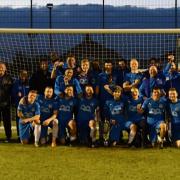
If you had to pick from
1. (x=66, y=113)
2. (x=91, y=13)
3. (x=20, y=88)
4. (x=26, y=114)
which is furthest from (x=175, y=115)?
(x=91, y=13)

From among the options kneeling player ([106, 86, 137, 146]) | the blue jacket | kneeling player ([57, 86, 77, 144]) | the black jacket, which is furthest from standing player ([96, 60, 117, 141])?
the black jacket

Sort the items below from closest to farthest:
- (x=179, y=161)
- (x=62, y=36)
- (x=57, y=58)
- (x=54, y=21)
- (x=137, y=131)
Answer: (x=179, y=161)
(x=137, y=131)
(x=57, y=58)
(x=62, y=36)
(x=54, y=21)

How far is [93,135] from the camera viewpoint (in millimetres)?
9258

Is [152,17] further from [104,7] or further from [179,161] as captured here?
[179,161]

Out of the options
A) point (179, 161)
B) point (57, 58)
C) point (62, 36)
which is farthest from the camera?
point (62, 36)

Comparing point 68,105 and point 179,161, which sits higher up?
point 68,105

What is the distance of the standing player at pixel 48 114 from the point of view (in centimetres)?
938

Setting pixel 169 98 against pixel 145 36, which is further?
pixel 145 36

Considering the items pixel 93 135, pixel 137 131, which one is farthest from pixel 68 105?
pixel 137 131

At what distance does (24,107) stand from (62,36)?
6.79 ft

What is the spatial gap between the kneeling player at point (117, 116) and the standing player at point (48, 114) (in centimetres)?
94

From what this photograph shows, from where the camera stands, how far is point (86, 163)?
7980 mm

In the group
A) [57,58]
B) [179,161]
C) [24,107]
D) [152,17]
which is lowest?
[179,161]

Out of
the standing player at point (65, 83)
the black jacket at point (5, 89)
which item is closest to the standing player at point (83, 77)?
the standing player at point (65, 83)
